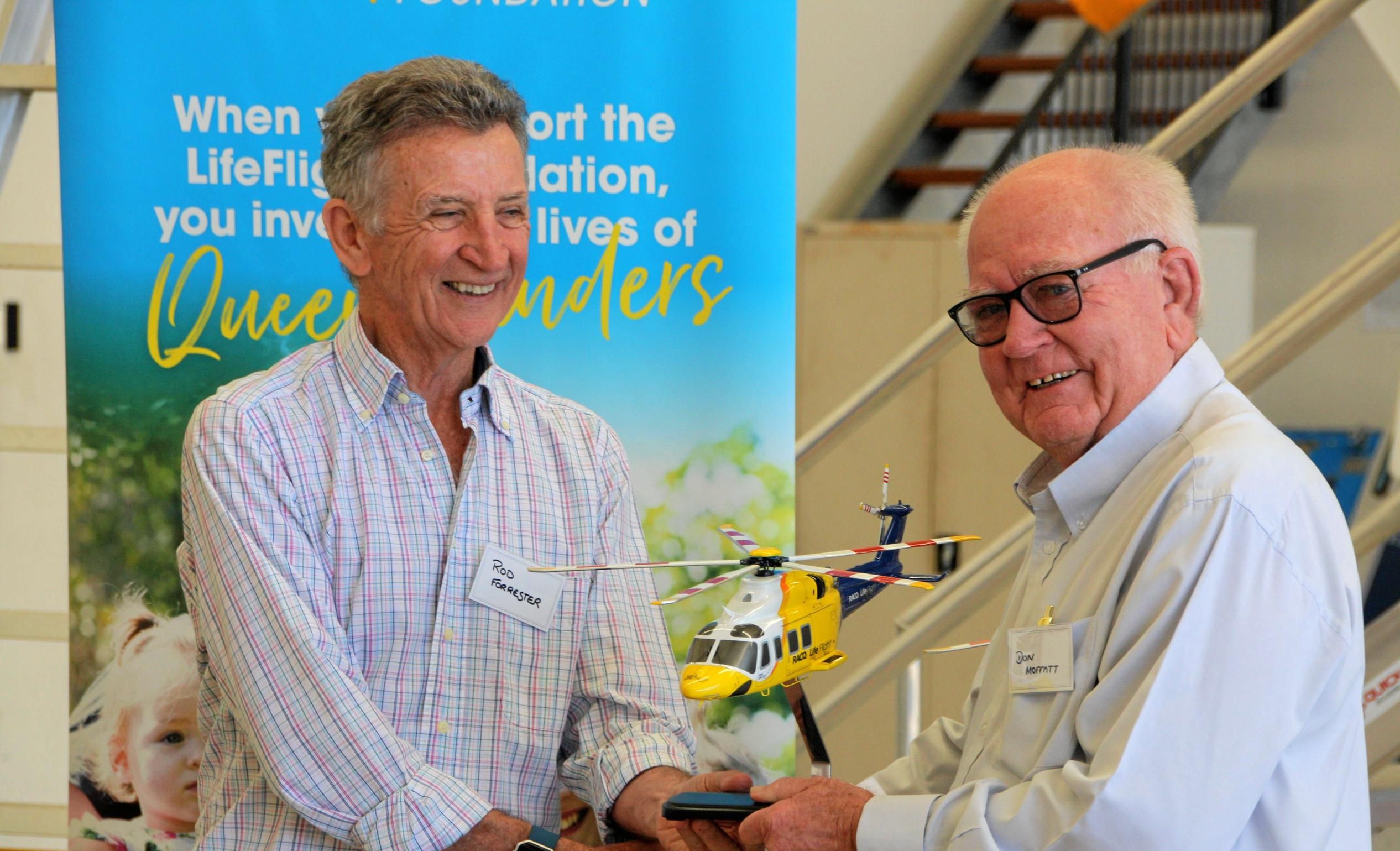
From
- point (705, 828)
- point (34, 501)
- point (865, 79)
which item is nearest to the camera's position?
point (705, 828)

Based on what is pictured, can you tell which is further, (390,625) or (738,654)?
(390,625)

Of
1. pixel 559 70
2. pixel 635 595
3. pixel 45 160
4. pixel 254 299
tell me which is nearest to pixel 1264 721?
pixel 635 595

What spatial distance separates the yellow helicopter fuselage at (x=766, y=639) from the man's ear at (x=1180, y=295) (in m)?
0.47

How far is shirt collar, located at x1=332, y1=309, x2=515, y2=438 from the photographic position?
1891 mm

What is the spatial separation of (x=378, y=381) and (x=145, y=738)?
0.83 metres

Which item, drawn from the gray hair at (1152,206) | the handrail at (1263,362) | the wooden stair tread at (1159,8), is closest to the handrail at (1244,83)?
the handrail at (1263,362)

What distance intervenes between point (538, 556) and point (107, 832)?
96 centimetres

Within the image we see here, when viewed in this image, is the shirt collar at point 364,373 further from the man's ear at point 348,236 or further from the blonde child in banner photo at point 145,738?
the blonde child in banner photo at point 145,738

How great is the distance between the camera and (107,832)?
2.24m

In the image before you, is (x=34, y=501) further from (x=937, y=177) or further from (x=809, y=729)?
(x=937, y=177)

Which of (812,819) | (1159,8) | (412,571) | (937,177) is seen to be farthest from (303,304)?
(1159,8)

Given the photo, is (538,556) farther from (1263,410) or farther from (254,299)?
(1263,410)

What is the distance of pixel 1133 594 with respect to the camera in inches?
51.6

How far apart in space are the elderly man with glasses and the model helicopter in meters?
0.16
